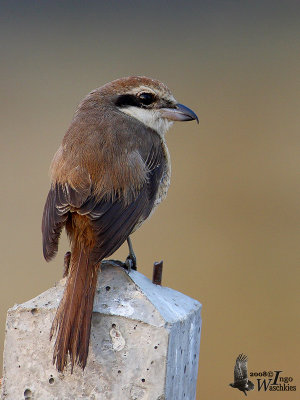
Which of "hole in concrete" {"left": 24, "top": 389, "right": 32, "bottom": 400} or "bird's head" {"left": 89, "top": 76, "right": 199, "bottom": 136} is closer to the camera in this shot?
"hole in concrete" {"left": 24, "top": 389, "right": 32, "bottom": 400}

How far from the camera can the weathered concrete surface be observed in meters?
2.04

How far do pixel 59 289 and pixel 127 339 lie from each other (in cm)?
27

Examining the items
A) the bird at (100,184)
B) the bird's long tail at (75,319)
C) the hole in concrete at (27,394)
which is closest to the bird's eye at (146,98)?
Result: the bird at (100,184)

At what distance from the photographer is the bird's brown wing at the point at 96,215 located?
231 centimetres

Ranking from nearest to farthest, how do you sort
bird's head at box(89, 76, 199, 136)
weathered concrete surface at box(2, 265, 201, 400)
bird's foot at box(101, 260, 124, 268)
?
weathered concrete surface at box(2, 265, 201, 400) → bird's foot at box(101, 260, 124, 268) → bird's head at box(89, 76, 199, 136)

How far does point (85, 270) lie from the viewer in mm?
2213

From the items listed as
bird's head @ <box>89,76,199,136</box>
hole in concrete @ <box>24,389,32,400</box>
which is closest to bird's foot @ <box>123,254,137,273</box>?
hole in concrete @ <box>24,389,32,400</box>

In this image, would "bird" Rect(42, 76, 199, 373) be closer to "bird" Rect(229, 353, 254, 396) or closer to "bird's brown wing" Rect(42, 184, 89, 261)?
"bird's brown wing" Rect(42, 184, 89, 261)

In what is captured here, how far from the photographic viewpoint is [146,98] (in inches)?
114

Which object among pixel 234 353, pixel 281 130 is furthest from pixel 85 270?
pixel 281 130

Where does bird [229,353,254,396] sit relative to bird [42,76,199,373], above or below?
below

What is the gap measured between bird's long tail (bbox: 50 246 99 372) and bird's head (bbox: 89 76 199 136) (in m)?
0.84

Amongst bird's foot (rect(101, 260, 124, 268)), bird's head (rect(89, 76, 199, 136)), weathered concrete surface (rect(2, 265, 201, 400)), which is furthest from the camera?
bird's head (rect(89, 76, 199, 136))

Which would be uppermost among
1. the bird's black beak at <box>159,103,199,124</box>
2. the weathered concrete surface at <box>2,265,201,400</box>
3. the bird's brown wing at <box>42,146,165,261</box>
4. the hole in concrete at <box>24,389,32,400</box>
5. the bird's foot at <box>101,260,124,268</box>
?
the bird's black beak at <box>159,103,199,124</box>
